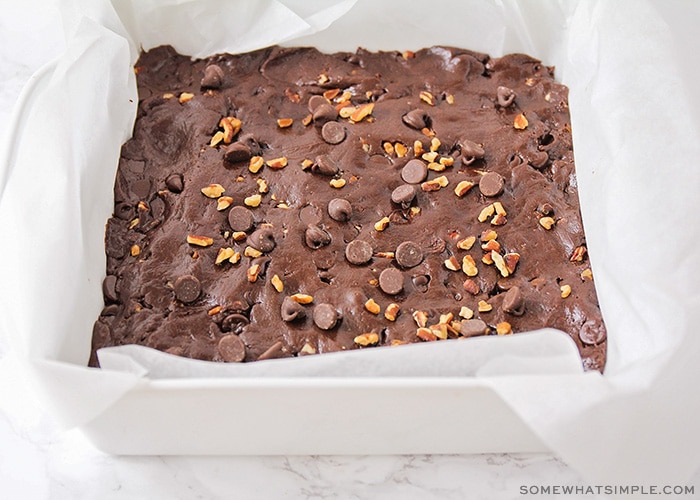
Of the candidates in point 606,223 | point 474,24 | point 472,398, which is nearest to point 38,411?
point 472,398

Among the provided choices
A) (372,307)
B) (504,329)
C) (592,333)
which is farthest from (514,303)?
(372,307)

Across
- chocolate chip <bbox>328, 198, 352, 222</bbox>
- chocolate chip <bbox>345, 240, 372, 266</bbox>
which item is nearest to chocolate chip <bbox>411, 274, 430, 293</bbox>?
chocolate chip <bbox>345, 240, 372, 266</bbox>

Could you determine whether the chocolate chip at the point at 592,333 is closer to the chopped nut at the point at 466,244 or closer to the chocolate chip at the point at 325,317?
the chopped nut at the point at 466,244

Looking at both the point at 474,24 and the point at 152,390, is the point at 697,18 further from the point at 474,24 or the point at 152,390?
the point at 152,390

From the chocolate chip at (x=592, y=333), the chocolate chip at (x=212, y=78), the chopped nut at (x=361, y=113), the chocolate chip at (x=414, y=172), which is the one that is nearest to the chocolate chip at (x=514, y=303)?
the chocolate chip at (x=592, y=333)

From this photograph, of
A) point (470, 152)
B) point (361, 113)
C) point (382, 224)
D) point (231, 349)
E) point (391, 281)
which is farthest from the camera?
point (361, 113)

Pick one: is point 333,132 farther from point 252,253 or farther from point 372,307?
point 372,307
